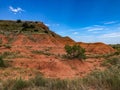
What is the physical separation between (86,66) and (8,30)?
2884cm

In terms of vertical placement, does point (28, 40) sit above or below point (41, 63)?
above

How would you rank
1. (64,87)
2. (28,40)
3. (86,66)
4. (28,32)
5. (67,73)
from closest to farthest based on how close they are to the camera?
(64,87)
(67,73)
(86,66)
(28,40)
(28,32)

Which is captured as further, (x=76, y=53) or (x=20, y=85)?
(x=76, y=53)

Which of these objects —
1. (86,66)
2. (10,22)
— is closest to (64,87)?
(86,66)

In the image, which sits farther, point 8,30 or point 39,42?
point 8,30

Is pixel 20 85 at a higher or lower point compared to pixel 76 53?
lower

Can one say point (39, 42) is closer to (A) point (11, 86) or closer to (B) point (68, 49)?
(B) point (68, 49)

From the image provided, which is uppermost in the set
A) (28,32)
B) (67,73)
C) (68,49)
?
(28,32)

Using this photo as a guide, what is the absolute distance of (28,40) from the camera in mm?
40688

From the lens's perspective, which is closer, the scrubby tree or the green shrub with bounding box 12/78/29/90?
the green shrub with bounding box 12/78/29/90

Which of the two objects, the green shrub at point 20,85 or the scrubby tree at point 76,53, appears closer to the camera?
the green shrub at point 20,85

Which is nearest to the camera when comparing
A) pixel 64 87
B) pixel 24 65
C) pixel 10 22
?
pixel 64 87

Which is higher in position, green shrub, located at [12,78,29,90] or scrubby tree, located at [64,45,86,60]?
scrubby tree, located at [64,45,86,60]

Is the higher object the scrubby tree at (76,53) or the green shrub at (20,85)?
the scrubby tree at (76,53)
